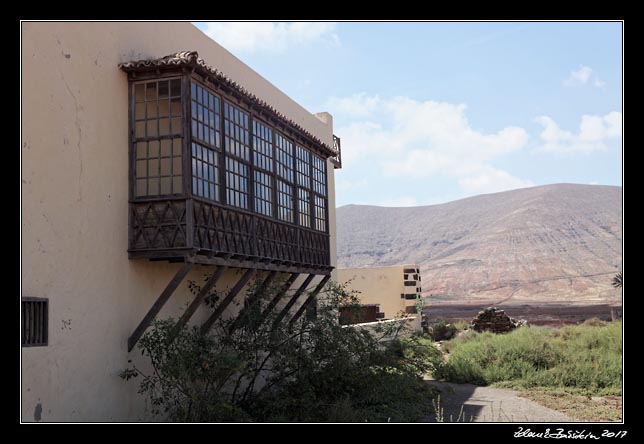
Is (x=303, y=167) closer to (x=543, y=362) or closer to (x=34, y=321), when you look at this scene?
(x=34, y=321)

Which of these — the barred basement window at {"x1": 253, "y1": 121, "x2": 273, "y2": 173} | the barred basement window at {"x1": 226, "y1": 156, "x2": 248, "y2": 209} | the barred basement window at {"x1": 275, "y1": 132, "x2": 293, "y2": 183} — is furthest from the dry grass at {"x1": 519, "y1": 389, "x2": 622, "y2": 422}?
the barred basement window at {"x1": 253, "y1": 121, "x2": 273, "y2": 173}

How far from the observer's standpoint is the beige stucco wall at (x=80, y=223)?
31.3 ft

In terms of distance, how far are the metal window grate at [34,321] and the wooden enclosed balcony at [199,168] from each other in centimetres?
205

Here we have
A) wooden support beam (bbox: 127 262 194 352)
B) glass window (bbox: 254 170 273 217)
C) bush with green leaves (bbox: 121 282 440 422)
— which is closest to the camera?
bush with green leaves (bbox: 121 282 440 422)

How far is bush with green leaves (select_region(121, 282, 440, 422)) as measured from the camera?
11273 mm

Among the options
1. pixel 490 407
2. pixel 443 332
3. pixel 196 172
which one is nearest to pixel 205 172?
pixel 196 172

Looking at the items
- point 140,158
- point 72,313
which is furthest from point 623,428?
point 140,158

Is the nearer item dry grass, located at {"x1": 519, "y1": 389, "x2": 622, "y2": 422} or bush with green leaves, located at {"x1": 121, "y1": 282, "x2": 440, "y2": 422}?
bush with green leaves, located at {"x1": 121, "y1": 282, "x2": 440, "y2": 422}

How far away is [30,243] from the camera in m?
9.38

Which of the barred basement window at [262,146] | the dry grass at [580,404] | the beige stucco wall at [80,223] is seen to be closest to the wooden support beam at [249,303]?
the beige stucco wall at [80,223]

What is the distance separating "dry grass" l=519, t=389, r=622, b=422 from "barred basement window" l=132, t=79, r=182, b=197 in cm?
881

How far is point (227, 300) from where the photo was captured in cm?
1352

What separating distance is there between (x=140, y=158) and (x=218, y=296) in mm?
3702

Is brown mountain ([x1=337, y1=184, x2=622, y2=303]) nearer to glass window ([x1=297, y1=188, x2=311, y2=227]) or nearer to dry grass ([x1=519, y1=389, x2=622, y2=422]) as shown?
dry grass ([x1=519, y1=389, x2=622, y2=422])
